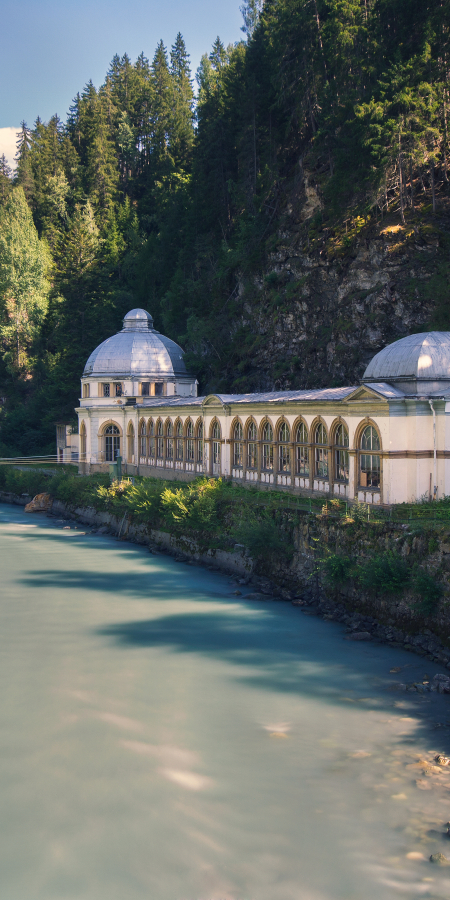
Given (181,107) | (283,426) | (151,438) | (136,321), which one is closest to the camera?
(283,426)

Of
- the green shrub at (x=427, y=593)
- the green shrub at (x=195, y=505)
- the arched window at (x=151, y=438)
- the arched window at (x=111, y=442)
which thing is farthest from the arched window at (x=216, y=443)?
the green shrub at (x=427, y=593)

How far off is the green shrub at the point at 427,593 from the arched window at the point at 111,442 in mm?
39842

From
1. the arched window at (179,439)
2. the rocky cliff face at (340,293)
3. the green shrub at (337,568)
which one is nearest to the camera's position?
the green shrub at (337,568)

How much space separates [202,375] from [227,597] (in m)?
37.3

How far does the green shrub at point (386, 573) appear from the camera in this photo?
955 inches

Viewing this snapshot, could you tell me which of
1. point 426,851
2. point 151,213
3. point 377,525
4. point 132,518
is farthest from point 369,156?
point 151,213

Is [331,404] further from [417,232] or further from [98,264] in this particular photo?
[98,264]

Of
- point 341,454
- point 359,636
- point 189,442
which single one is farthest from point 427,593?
point 189,442

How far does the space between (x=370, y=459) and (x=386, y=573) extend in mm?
6248

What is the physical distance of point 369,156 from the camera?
46156mm

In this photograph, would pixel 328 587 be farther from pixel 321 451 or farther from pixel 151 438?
pixel 151 438

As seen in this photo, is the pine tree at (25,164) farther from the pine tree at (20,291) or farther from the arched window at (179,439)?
the arched window at (179,439)

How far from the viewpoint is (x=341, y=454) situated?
3241 cm

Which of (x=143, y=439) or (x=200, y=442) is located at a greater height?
(x=143, y=439)
